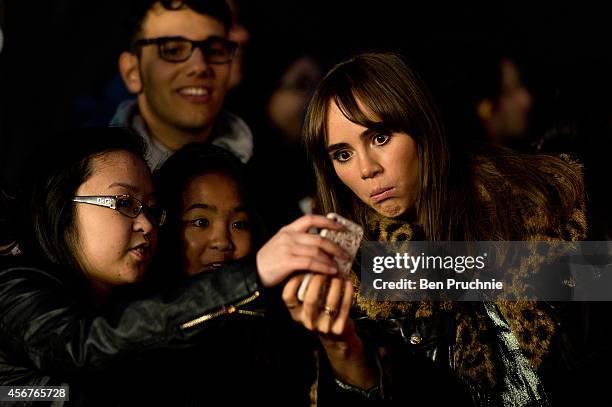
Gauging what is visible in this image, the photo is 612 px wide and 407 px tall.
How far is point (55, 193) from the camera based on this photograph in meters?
2.41

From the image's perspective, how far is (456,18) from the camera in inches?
191

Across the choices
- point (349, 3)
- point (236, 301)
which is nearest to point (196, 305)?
point (236, 301)

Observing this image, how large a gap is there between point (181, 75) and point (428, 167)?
1.32 metres

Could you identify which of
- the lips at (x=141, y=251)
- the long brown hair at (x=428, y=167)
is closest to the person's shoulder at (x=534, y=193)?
the long brown hair at (x=428, y=167)

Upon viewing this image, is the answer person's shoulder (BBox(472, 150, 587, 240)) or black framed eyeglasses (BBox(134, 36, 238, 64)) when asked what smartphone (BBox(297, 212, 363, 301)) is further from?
black framed eyeglasses (BBox(134, 36, 238, 64))

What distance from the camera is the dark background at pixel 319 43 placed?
390 centimetres

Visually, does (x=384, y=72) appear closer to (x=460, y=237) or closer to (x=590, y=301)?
Answer: (x=460, y=237)

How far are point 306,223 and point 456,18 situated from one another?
325 centimetres

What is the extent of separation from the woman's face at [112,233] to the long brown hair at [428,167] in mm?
653

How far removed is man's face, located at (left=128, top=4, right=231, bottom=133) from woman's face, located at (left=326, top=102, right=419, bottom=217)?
38.9 inches

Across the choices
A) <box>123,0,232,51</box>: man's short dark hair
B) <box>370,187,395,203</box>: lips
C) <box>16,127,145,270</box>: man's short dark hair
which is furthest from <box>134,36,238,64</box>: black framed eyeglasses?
<box>370,187,395,203</box>: lips

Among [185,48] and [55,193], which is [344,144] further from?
[185,48]

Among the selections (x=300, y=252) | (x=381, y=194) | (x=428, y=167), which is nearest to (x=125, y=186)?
(x=300, y=252)

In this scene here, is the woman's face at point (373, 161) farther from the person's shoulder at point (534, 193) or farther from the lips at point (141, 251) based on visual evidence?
the lips at point (141, 251)
